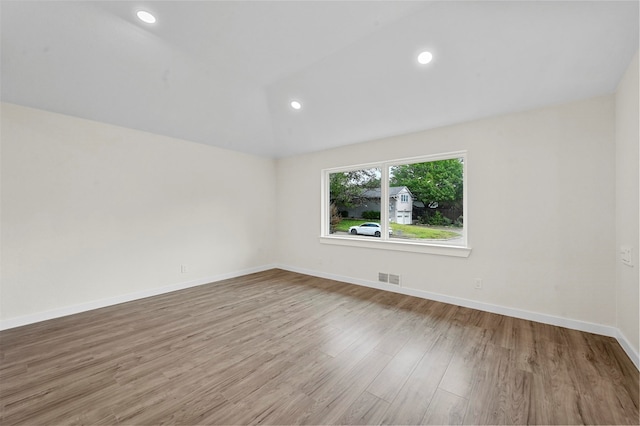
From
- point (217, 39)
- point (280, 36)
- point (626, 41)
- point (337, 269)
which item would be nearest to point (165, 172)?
point (217, 39)

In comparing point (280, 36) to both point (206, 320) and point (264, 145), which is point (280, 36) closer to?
point (264, 145)

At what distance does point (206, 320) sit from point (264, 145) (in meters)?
3.25

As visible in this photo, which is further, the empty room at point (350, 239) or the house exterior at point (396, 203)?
the house exterior at point (396, 203)

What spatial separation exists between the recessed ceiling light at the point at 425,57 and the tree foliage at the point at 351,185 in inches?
74.9

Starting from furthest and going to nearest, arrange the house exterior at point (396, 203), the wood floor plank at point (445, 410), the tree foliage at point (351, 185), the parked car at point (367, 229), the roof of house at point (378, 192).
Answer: the tree foliage at point (351, 185), the parked car at point (367, 229), the roof of house at point (378, 192), the house exterior at point (396, 203), the wood floor plank at point (445, 410)

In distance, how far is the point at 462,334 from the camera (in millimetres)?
2543

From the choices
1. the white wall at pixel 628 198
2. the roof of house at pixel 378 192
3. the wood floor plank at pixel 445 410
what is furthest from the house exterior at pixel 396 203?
the wood floor plank at pixel 445 410

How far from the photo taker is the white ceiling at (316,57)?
6.85ft

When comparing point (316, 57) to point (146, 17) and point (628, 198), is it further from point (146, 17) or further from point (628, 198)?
point (628, 198)

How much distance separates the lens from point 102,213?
3322 millimetres

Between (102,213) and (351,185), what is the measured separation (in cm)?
380

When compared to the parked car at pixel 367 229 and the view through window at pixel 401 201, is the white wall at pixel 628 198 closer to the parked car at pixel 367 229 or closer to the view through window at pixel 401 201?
the view through window at pixel 401 201

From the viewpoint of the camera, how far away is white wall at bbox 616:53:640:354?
2.01m

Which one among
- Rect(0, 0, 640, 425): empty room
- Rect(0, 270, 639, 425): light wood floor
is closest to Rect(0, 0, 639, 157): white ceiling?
Rect(0, 0, 640, 425): empty room
